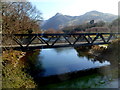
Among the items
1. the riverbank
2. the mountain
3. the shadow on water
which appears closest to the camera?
the riverbank

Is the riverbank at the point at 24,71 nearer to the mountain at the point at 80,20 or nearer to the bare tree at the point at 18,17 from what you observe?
the bare tree at the point at 18,17

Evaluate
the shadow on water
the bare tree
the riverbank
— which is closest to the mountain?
the bare tree

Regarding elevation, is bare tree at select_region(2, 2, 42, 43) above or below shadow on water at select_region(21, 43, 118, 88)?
above

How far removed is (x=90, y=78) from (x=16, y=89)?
514 cm

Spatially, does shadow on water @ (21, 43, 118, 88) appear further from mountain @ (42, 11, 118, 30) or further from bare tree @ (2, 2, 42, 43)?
mountain @ (42, 11, 118, 30)

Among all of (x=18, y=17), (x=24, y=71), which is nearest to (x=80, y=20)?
(x=18, y=17)

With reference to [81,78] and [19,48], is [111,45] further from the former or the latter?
[19,48]

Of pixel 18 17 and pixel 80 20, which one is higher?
pixel 18 17

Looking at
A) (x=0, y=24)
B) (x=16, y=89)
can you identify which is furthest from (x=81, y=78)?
(x=0, y=24)

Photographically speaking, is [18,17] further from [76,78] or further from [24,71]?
[76,78]

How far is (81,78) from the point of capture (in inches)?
381

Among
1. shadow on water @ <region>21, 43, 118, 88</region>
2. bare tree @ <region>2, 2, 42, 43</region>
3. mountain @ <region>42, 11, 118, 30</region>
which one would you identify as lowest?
mountain @ <region>42, 11, 118, 30</region>

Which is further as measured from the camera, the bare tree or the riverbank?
the bare tree

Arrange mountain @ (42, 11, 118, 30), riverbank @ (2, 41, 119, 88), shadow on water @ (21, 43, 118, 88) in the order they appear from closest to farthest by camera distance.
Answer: riverbank @ (2, 41, 119, 88), shadow on water @ (21, 43, 118, 88), mountain @ (42, 11, 118, 30)
